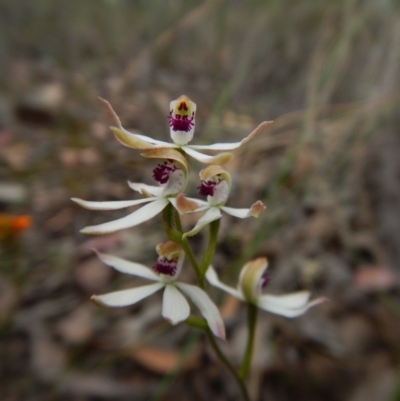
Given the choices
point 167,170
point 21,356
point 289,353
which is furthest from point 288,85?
point 167,170

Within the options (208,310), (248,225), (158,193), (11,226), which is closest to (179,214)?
(158,193)

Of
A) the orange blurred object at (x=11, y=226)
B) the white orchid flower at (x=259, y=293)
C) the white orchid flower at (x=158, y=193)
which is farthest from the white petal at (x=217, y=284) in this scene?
the orange blurred object at (x=11, y=226)

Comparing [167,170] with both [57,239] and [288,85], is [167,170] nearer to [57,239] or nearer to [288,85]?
[57,239]

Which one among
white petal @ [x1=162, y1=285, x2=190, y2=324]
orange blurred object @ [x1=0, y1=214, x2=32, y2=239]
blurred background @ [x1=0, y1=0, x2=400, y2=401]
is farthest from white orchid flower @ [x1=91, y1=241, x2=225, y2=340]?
orange blurred object @ [x1=0, y1=214, x2=32, y2=239]

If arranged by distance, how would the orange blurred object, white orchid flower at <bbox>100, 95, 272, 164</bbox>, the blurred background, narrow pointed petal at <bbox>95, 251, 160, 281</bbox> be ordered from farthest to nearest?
the orange blurred object, the blurred background, narrow pointed petal at <bbox>95, 251, 160, 281</bbox>, white orchid flower at <bbox>100, 95, 272, 164</bbox>

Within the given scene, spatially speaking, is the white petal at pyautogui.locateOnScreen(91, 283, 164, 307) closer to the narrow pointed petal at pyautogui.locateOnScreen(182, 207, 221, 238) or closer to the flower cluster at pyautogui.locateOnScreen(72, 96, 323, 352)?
the flower cluster at pyautogui.locateOnScreen(72, 96, 323, 352)

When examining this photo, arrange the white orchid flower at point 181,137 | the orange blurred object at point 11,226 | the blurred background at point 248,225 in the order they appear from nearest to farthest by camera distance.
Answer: the white orchid flower at point 181,137, the blurred background at point 248,225, the orange blurred object at point 11,226

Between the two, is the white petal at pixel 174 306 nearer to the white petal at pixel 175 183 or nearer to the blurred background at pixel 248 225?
the white petal at pixel 175 183
